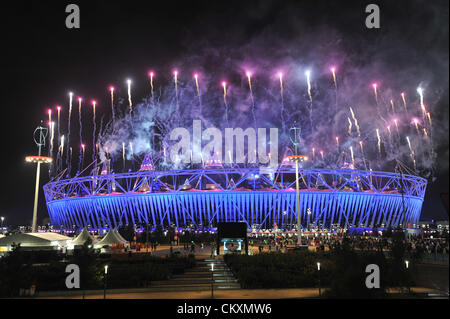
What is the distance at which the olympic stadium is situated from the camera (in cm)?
8606

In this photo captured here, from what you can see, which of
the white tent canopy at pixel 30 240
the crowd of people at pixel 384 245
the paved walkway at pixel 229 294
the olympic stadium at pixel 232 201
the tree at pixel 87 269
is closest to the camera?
the paved walkway at pixel 229 294

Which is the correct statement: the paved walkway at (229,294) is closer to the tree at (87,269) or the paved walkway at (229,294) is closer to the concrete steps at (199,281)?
the concrete steps at (199,281)

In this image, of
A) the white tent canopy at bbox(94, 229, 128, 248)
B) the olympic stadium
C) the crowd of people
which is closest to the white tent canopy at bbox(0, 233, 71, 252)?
the white tent canopy at bbox(94, 229, 128, 248)

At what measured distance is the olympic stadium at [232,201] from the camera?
282ft

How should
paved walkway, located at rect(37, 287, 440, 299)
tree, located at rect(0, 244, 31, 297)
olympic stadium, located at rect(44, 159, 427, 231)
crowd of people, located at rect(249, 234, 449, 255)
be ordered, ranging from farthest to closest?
olympic stadium, located at rect(44, 159, 427, 231) < crowd of people, located at rect(249, 234, 449, 255) < tree, located at rect(0, 244, 31, 297) < paved walkway, located at rect(37, 287, 440, 299)

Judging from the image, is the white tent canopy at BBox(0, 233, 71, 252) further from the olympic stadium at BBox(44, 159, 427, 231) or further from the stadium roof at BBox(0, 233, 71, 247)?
the olympic stadium at BBox(44, 159, 427, 231)

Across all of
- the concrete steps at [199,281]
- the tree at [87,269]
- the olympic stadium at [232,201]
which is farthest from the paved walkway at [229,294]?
the olympic stadium at [232,201]

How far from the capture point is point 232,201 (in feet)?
291

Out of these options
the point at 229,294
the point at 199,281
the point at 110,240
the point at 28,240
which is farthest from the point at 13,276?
the point at 110,240

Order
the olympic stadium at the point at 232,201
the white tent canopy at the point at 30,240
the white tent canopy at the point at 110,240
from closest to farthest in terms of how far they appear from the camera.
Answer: the white tent canopy at the point at 30,240, the white tent canopy at the point at 110,240, the olympic stadium at the point at 232,201

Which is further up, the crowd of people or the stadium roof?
the stadium roof

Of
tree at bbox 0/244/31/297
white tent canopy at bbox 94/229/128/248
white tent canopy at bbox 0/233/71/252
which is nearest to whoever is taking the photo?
tree at bbox 0/244/31/297

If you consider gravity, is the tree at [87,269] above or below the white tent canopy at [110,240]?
above
